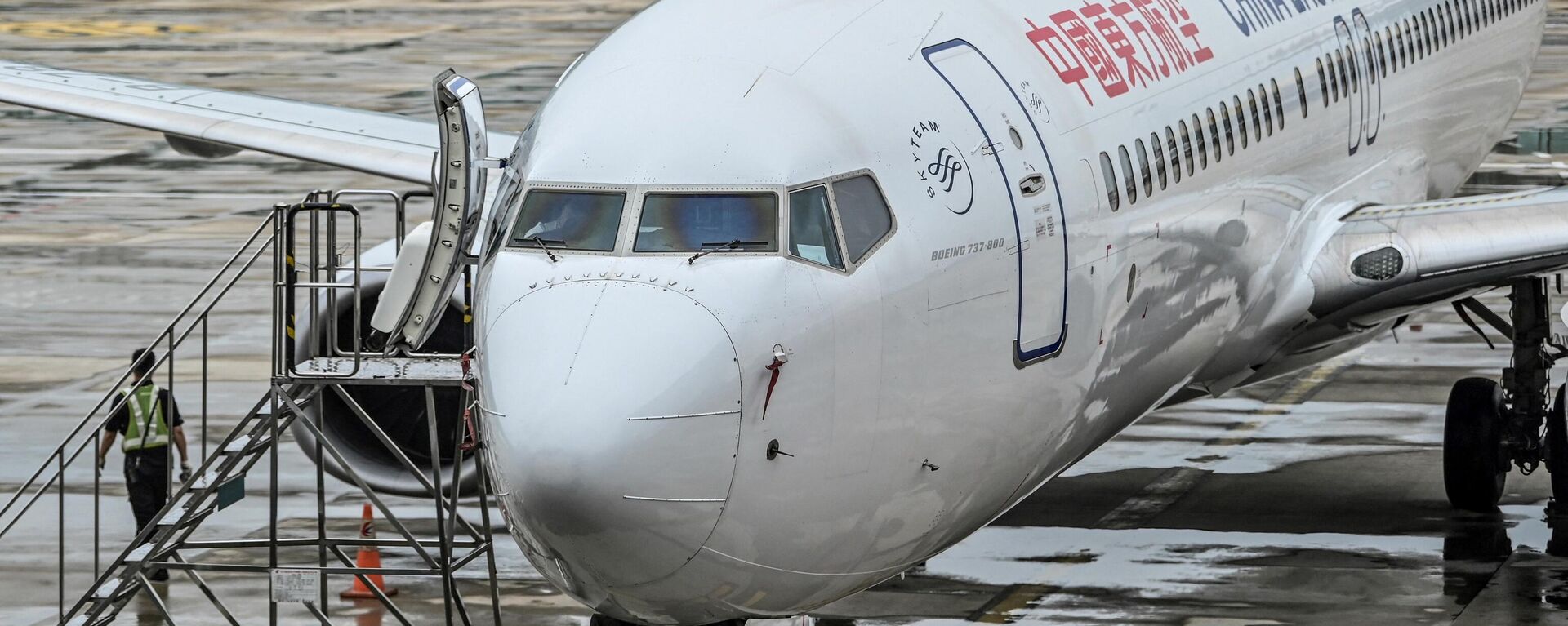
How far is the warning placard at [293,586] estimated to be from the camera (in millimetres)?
11516

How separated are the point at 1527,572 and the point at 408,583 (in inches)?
299

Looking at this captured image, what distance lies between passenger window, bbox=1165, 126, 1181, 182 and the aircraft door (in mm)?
1812

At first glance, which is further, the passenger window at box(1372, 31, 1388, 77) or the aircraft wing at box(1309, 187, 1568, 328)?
the passenger window at box(1372, 31, 1388, 77)

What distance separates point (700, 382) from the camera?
25.2ft

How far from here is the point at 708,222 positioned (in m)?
8.31

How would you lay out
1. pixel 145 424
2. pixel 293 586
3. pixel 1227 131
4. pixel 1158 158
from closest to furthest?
pixel 1158 158
pixel 293 586
pixel 1227 131
pixel 145 424

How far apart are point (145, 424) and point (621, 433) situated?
8795mm

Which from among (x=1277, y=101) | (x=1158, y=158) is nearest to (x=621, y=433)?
(x=1158, y=158)

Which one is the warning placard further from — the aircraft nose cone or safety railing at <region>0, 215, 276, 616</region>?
the aircraft nose cone

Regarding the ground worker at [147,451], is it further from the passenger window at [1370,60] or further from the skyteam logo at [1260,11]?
the passenger window at [1370,60]

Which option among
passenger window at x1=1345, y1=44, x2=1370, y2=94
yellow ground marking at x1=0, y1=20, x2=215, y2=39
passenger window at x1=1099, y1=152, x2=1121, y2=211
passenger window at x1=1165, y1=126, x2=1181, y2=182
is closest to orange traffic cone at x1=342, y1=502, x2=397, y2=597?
passenger window at x1=1165, y1=126, x2=1181, y2=182

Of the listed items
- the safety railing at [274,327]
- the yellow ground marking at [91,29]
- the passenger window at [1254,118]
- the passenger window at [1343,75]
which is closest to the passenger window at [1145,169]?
the passenger window at [1254,118]

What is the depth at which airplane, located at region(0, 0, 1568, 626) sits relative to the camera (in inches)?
305

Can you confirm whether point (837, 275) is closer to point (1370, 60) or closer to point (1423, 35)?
point (1370, 60)
